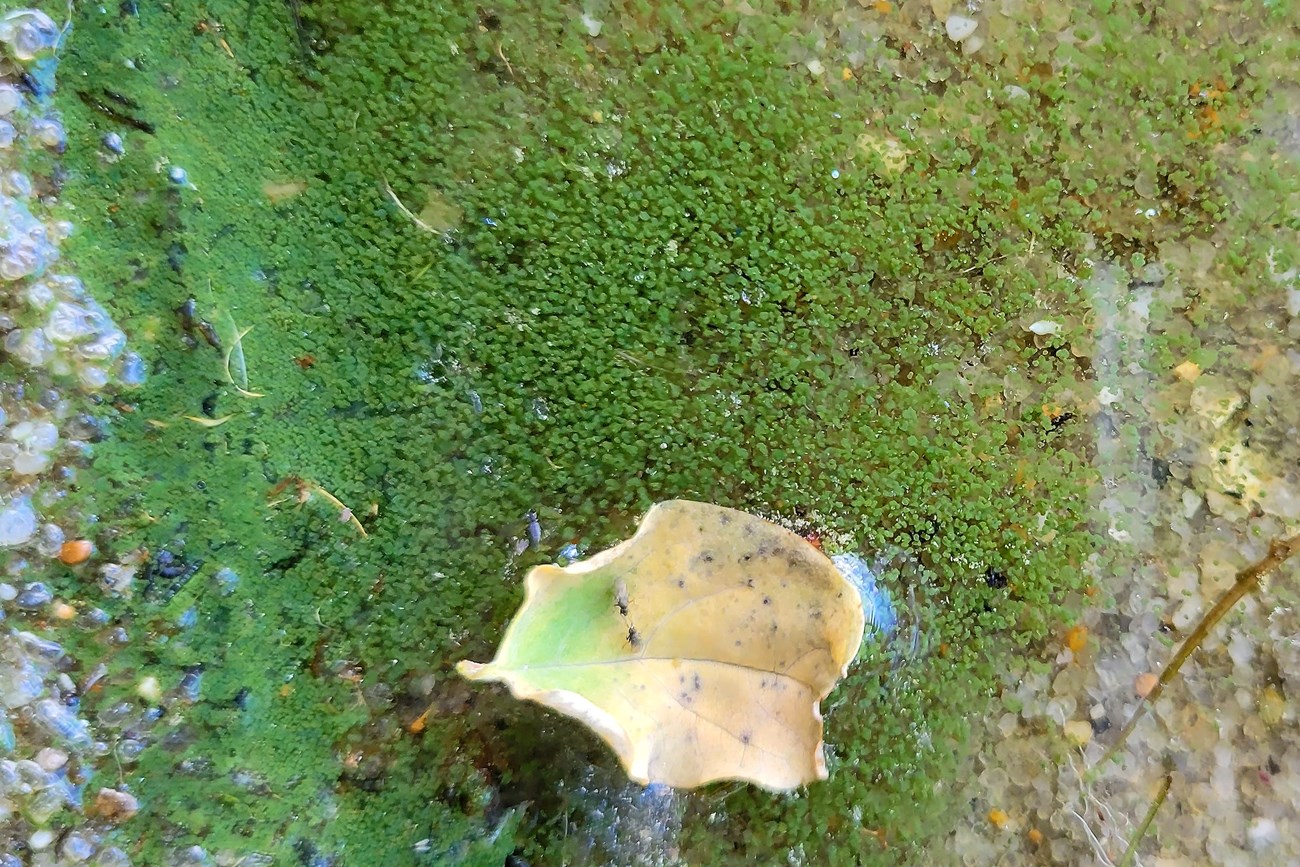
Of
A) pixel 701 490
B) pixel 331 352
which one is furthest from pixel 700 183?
pixel 331 352

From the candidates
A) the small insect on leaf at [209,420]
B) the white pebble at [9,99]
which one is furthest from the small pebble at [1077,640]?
the white pebble at [9,99]

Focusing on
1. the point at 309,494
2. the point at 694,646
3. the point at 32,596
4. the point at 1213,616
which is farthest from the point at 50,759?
the point at 1213,616

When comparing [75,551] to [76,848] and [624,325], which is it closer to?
[76,848]

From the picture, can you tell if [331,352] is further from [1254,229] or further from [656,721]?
[1254,229]

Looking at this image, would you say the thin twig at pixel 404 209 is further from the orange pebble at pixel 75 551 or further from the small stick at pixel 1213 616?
the small stick at pixel 1213 616

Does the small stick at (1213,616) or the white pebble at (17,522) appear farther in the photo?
the small stick at (1213,616)

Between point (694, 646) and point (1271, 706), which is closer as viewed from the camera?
point (694, 646)

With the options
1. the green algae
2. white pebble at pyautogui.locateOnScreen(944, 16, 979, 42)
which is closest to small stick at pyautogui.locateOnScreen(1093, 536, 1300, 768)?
the green algae
